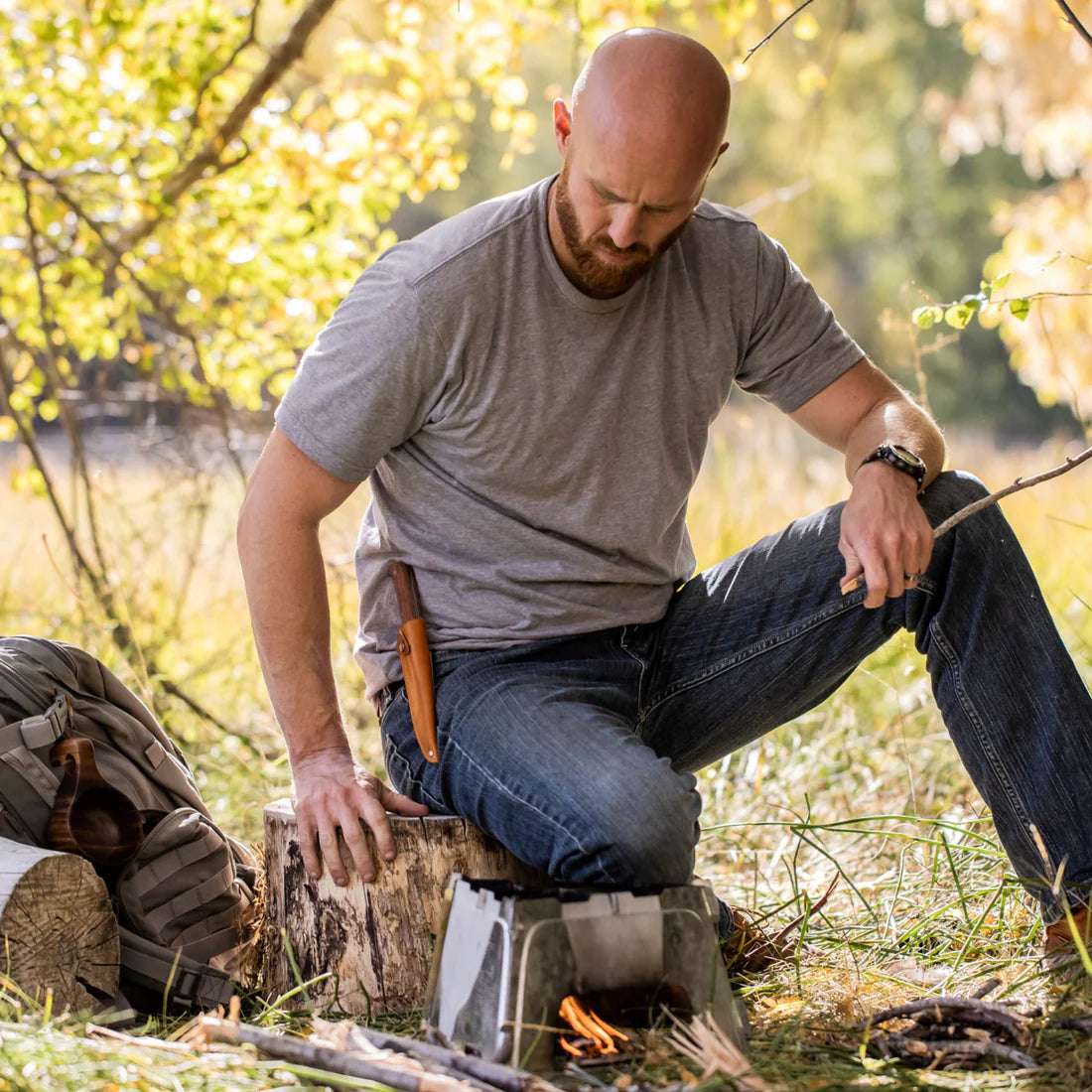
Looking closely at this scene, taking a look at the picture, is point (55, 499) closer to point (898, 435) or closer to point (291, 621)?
point (291, 621)

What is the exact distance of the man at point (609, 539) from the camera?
6.72 feet

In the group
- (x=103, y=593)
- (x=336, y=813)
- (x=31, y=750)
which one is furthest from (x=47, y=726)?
(x=103, y=593)

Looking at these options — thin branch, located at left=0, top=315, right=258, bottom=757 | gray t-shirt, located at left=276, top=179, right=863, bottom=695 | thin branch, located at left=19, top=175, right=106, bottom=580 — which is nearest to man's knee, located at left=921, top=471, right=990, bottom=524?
gray t-shirt, located at left=276, top=179, right=863, bottom=695

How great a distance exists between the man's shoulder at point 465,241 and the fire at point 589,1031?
1139 mm

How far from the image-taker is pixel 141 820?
7.43 ft

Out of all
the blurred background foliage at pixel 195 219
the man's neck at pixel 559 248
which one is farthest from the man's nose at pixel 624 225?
the blurred background foliage at pixel 195 219

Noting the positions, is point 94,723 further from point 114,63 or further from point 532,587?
point 114,63

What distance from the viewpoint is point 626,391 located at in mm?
2318

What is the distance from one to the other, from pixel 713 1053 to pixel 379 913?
0.70 meters

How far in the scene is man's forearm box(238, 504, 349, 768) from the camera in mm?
2109

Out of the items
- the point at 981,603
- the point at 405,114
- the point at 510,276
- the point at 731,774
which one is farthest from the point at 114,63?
the point at 981,603

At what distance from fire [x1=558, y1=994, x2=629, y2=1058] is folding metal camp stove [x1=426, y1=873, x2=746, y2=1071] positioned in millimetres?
10

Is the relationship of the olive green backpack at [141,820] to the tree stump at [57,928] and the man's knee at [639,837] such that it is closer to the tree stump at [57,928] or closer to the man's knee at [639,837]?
the tree stump at [57,928]

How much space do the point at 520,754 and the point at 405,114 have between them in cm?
287
